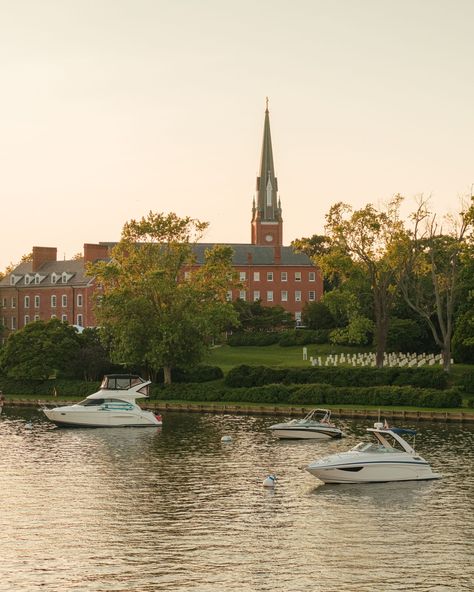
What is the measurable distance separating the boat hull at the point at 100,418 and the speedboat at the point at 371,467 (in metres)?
30.1

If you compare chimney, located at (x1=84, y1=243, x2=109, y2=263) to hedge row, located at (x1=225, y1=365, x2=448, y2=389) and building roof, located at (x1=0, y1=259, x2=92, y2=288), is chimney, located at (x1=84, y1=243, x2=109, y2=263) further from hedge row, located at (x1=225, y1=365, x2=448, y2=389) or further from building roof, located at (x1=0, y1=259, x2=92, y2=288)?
hedge row, located at (x1=225, y1=365, x2=448, y2=389)

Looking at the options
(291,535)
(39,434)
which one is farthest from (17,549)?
(39,434)

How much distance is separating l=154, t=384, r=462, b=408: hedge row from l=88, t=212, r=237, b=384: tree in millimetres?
3822

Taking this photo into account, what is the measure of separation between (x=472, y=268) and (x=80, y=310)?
256 feet

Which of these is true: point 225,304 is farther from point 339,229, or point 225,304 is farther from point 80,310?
point 80,310

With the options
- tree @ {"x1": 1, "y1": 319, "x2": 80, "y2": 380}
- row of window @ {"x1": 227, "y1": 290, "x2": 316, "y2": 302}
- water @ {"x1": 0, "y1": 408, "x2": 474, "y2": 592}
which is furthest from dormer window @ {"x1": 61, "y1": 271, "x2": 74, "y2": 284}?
water @ {"x1": 0, "y1": 408, "x2": 474, "y2": 592}

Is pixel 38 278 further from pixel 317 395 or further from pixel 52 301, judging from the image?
pixel 317 395

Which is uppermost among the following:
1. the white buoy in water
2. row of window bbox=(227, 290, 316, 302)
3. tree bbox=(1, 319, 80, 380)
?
row of window bbox=(227, 290, 316, 302)

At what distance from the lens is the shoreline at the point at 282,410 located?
271ft

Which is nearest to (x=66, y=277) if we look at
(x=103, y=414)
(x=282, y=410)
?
(x=282, y=410)

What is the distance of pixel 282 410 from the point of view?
294 ft

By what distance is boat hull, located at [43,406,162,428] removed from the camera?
81062 millimetres

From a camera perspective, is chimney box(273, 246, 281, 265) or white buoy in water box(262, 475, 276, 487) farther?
chimney box(273, 246, 281, 265)

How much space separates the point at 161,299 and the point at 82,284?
197ft
